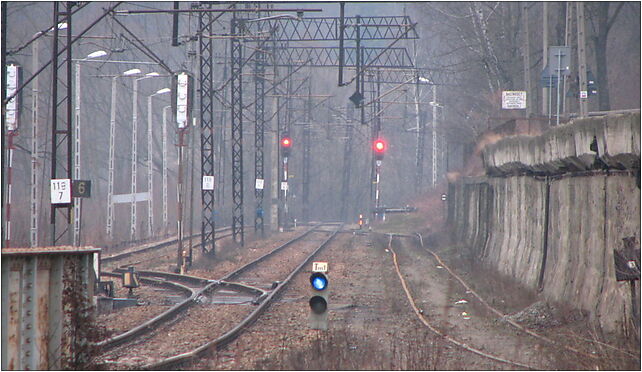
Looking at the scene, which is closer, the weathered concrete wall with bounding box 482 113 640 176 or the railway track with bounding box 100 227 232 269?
the weathered concrete wall with bounding box 482 113 640 176

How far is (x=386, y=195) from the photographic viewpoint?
91188mm

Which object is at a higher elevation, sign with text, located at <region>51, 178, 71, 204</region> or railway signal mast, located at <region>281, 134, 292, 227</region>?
railway signal mast, located at <region>281, 134, 292, 227</region>

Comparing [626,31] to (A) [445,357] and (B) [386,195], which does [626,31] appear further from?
(A) [445,357]

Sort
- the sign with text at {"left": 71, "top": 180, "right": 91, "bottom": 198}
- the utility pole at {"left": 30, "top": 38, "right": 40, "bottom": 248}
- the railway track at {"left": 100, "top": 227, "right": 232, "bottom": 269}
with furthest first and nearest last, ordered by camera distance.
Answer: the railway track at {"left": 100, "top": 227, "right": 232, "bottom": 269} < the utility pole at {"left": 30, "top": 38, "right": 40, "bottom": 248} < the sign with text at {"left": 71, "top": 180, "right": 91, "bottom": 198}

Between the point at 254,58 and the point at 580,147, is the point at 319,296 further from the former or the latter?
the point at 254,58

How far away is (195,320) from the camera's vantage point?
56.2 ft

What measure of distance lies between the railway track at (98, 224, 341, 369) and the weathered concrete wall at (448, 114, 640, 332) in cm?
579

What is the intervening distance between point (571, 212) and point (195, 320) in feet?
24.2

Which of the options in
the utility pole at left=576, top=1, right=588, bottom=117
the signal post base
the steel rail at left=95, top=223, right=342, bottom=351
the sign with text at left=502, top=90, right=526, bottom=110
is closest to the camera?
the signal post base

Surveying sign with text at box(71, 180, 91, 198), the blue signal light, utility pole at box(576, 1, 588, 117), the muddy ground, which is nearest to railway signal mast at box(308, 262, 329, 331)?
the blue signal light

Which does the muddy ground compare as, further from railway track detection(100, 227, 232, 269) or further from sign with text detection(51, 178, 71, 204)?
railway track detection(100, 227, 232, 269)

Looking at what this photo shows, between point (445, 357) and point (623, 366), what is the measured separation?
236 centimetres

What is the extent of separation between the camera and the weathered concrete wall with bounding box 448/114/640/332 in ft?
46.5

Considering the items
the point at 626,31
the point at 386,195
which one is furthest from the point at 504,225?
the point at 386,195
